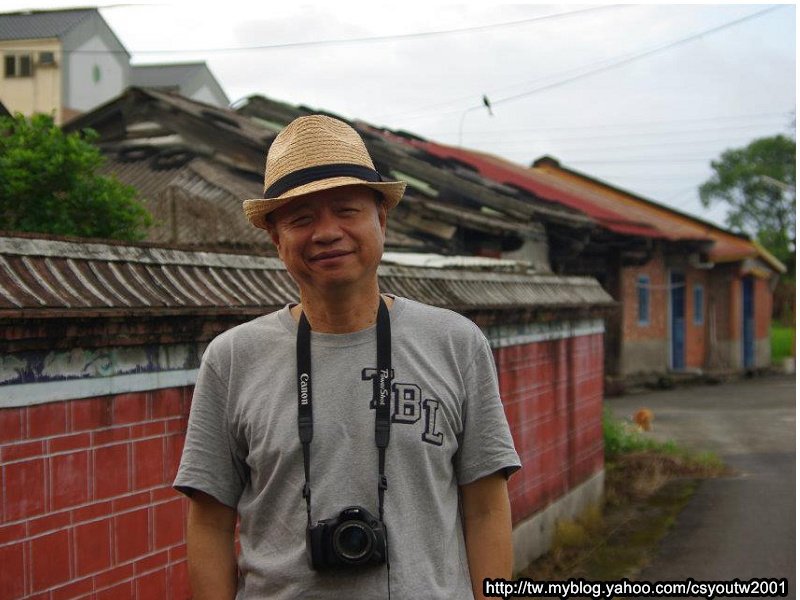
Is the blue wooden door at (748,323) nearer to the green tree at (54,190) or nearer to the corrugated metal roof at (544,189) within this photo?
the corrugated metal roof at (544,189)

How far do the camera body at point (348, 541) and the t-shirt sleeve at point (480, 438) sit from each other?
290 millimetres

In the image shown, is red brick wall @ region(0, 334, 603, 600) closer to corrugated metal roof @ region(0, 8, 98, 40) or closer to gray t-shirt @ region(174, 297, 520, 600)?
gray t-shirt @ region(174, 297, 520, 600)

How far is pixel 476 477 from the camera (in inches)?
101

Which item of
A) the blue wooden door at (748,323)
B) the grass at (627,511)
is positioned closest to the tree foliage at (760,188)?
the blue wooden door at (748,323)

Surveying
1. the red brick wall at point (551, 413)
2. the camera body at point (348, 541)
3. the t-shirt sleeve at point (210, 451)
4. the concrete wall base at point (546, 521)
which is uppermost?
the t-shirt sleeve at point (210, 451)

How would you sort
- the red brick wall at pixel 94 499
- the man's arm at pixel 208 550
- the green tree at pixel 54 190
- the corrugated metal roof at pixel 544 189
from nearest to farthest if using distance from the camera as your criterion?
the man's arm at pixel 208 550 < the red brick wall at pixel 94 499 < the green tree at pixel 54 190 < the corrugated metal roof at pixel 544 189

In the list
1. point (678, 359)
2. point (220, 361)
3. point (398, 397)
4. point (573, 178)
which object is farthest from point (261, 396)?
point (573, 178)

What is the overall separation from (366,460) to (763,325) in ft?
99.0

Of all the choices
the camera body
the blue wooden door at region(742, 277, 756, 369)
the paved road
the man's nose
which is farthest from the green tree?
the blue wooden door at region(742, 277, 756, 369)

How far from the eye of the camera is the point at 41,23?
110 ft

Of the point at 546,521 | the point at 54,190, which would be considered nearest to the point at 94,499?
the point at 54,190

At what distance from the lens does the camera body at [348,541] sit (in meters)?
2.34

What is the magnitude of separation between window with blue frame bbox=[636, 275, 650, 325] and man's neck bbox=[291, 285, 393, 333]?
21590mm

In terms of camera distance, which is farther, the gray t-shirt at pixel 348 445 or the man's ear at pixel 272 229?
the man's ear at pixel 272 229
